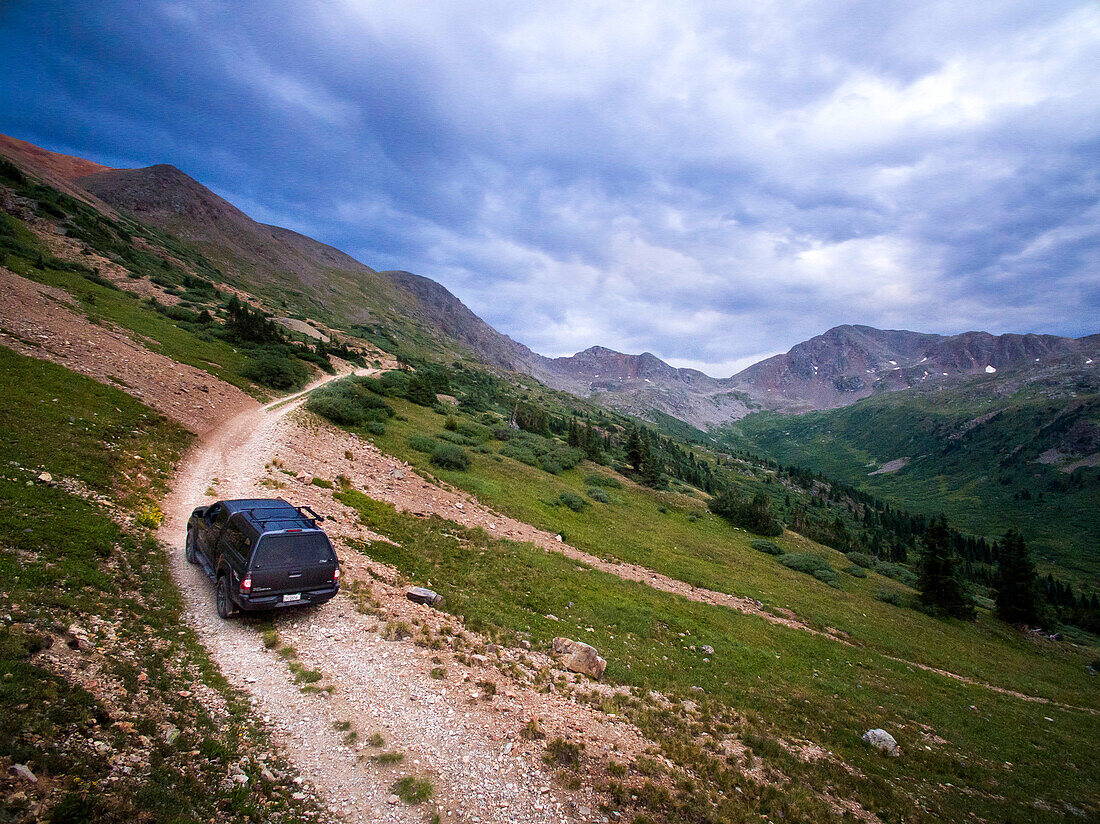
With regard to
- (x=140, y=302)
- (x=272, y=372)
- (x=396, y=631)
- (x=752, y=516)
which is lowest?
(x=396, y=631)

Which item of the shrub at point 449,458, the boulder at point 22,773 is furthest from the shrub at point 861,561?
the boulder at point 22,773

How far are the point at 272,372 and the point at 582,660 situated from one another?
39917 mm

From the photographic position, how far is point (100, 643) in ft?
24.9

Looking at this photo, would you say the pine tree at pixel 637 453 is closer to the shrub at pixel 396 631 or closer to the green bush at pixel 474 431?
the green bush at pixel 474 431

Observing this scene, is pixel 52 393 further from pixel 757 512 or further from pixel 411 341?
pixel 411 341

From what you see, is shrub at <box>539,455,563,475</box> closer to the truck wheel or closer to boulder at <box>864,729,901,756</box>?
boulder at <box>864,729,901,756</box>

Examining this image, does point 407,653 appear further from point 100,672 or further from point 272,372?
point 272,372

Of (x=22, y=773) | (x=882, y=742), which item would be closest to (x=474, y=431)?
(x=882, y=742)

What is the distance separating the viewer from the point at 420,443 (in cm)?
3631

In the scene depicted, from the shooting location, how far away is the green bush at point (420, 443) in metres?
35.9

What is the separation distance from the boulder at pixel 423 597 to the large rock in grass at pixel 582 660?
4.38 m

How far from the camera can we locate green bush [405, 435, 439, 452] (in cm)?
3588

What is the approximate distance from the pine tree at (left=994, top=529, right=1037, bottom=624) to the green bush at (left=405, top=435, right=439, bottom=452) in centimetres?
6334

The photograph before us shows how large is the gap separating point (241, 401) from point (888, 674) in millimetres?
45337
